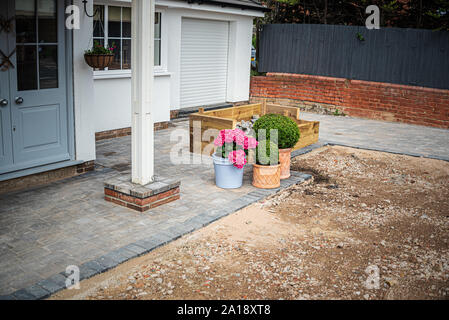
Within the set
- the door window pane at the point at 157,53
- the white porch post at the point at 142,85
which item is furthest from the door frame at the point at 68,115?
the door window pane at the point at 157,53

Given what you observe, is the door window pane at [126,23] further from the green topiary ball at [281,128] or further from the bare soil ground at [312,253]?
the bare soil ground at [312,253]

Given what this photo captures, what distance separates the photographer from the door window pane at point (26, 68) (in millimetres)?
6535

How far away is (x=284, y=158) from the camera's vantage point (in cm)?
773

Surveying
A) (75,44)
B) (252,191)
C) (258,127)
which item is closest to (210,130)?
(258,127)

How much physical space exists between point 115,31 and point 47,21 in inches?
133

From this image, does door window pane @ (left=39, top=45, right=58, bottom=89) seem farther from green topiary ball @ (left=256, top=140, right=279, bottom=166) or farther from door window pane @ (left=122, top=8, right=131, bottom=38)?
door window pane @ (left=122, top=8, right=131, bottom=38)

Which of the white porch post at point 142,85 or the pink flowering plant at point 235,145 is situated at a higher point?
the white porch post at point 142,85

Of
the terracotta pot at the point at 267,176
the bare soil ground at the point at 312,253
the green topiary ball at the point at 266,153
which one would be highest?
the green topiary ball at the point at 266,153

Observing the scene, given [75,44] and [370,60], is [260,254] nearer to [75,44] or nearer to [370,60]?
[75,44]

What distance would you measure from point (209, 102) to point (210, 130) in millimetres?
5249

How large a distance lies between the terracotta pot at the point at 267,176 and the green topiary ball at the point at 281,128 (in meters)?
0.53

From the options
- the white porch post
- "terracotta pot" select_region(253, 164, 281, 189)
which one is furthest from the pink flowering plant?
the white porch post

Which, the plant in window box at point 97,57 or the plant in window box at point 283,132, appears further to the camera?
the plant in window box at point 283,132

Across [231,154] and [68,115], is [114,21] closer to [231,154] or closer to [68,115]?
[68,115]
